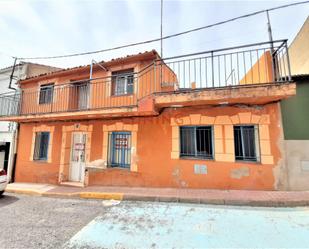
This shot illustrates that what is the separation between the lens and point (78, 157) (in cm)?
874

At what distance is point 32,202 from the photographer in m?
6.23

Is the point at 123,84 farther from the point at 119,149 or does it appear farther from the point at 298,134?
the point at 298,134

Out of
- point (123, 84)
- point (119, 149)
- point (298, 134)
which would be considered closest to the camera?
point (298, 134)

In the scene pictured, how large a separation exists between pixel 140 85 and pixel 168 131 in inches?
100

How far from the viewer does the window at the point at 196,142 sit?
21.0ft

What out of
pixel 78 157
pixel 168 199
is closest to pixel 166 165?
pixel 168 199

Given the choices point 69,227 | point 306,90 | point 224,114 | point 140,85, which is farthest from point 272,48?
point 69,227

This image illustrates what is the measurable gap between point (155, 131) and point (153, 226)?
373 cm

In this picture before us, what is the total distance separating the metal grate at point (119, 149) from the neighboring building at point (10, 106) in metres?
6.51

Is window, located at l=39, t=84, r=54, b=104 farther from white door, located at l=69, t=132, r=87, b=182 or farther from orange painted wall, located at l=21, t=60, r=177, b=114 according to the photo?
white door, located at l=69, t=132, r=87, b=182

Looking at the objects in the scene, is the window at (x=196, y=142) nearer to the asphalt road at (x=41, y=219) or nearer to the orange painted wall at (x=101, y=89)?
the orange painted wall at (x=101, y=89)

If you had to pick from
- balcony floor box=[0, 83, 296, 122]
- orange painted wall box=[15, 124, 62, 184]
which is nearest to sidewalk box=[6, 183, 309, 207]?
orange painted wall box=[15, 124, 62, 184]

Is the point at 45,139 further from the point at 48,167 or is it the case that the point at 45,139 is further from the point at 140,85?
the point at 140,85

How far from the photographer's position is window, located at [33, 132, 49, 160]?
9.38 meters
